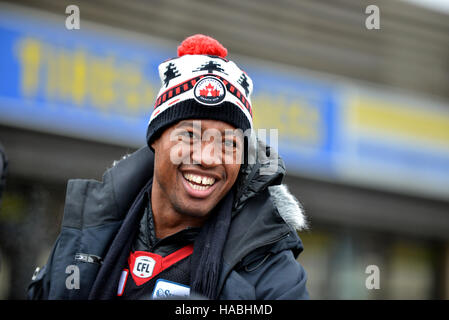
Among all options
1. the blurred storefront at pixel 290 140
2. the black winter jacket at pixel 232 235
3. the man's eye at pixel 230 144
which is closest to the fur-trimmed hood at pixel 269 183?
the black winter jacket at pixel 232 235

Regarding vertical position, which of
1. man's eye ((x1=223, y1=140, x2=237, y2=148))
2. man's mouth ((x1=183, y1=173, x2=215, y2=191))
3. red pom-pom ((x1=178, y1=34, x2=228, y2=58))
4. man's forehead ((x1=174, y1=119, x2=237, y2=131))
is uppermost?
red pom-pom ((x1=178, y1=34, x2=228, y2=58))

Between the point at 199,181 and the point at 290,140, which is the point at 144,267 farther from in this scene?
the point at 290,140

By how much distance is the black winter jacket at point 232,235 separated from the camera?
1959mm

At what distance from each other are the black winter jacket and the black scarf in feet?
0.13

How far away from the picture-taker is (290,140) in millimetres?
7293

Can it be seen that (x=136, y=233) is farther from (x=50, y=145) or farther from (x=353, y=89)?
(x=353, y=89)

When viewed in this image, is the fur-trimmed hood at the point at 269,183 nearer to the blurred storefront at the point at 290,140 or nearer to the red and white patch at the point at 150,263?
the red and white patch at the point at 150,263

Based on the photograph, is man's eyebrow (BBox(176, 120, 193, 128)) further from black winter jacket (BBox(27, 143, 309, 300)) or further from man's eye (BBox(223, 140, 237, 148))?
black winter jacket (BBox(27, 143, 309, 300))

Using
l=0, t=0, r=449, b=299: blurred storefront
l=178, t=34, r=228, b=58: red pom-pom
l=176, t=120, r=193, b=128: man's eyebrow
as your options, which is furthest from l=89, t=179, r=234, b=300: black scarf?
l=0, t=0, r=449, b=299: blurred storefront

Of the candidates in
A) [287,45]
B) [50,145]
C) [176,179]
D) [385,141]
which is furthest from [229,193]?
[385,141]

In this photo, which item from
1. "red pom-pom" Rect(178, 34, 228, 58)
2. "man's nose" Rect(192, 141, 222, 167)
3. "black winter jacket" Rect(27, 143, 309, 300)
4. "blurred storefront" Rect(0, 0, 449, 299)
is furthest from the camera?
"blurred storefront" Rect(0, 0, 449, 299)

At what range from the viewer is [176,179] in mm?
2176

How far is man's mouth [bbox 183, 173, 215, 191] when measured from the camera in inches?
84.3
